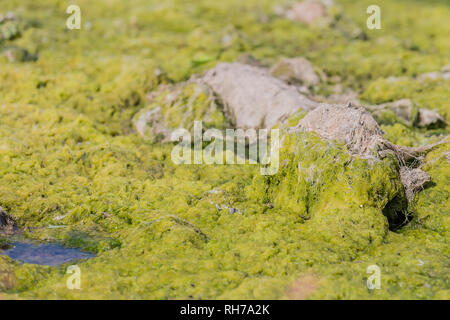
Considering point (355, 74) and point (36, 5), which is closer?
point (355, 74)

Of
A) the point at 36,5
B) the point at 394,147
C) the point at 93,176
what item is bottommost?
the point at 93,176

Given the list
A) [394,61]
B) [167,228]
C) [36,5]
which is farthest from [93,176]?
[36,5]

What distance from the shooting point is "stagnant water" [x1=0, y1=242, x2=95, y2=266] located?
637 centimetres

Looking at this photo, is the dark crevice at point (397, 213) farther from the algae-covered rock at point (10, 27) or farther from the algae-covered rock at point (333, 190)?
the algae-covered rock at point (10, 27)

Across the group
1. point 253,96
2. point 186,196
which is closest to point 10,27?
point 253,96

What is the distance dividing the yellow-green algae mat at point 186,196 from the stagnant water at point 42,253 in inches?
7.6

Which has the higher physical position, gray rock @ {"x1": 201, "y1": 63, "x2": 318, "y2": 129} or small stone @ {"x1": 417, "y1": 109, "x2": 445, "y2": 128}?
gray rock @ {"x1": 201, "y1": 63, "x2": 318, "y2": 129}

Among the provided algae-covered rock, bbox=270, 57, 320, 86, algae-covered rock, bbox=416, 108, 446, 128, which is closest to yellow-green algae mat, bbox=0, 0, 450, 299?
algae-covered rock, bbox=416, 108, 446, 128

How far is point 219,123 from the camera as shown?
405 inches

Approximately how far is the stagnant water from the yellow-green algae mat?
0.19 m

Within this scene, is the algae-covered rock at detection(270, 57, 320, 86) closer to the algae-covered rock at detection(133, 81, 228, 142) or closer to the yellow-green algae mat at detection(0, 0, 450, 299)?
the yellow-green algae mat at detection(0, 0, 450, 299)

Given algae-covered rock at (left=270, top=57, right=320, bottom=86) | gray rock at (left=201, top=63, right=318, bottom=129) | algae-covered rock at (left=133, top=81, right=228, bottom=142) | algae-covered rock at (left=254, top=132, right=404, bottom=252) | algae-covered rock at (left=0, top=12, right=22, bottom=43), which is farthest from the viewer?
algae-covered rock at (left=0, top=12, right=22, bottom=43)
